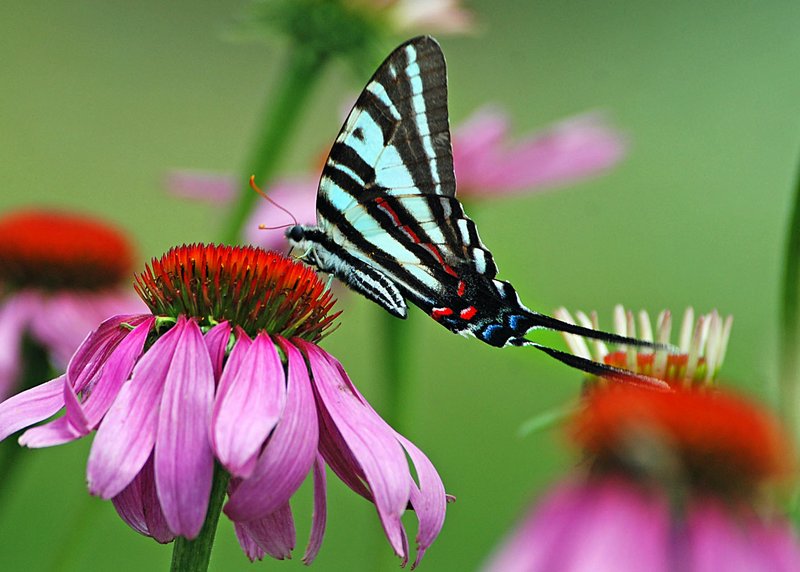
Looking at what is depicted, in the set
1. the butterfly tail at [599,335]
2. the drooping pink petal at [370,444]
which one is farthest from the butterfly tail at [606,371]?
the drooping pink petal at [370,444]

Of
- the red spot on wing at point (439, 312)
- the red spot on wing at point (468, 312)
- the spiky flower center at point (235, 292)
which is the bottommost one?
the spiky flower center at point (235, 292)

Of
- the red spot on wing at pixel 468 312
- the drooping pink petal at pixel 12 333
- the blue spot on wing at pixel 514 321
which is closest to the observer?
the blue spot on wing at pixel 514 321

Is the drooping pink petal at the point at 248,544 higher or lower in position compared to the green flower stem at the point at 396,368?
lower

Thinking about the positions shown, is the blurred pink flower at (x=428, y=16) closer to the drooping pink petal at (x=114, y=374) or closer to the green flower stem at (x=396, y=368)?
the green flower stem at (x=396, y=368)

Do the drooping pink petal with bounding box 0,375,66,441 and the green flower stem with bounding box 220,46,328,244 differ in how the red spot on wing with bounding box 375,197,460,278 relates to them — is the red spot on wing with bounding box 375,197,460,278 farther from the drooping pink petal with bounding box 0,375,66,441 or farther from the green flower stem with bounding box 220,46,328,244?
the drooping pink petal with bounding box 0,375,66,441

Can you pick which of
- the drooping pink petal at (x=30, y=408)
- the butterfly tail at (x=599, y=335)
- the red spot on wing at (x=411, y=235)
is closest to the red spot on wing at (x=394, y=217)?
the red spot on wing at (x=411, y=235)

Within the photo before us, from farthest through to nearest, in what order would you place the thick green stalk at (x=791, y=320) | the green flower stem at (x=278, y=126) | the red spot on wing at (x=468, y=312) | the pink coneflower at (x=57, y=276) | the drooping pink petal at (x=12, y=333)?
the pink coneflower at (x=57, y=276), the drooping pink petal at (x=12, y=333), the green flower stem at (x=278, y=126), the red spot on wing at (x=468, y=312), the thick green stalk at (x=791, y=320)

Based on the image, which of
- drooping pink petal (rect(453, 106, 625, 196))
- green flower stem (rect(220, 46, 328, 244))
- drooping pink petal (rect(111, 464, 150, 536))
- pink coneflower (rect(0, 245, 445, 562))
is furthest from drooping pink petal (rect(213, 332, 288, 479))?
drooping pink petal (rect(453, 106, 625, 196))

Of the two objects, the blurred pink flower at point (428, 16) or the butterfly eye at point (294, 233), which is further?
the blurred pink flower at point (428, 16)
